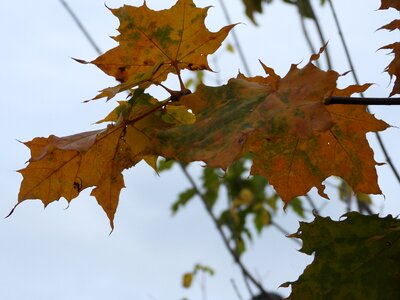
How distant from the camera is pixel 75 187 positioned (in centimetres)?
117

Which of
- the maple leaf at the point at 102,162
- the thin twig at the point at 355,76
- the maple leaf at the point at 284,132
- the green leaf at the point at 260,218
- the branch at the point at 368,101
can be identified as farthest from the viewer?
the green leaf at the point at 260,218

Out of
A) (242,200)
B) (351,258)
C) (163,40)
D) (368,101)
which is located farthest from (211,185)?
(368,101)

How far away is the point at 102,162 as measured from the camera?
117 centimetres

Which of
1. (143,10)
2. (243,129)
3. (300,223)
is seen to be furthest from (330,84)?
(143,10)

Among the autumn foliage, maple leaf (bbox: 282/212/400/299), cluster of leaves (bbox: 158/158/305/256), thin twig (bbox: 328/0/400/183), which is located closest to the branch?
the autumn foliage

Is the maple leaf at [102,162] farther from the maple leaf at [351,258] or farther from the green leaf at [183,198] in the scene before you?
the green leaf at [183,198]

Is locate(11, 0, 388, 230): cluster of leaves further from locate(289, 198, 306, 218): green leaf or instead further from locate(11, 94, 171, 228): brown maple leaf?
locate(289, 198, 306, 218): green leaf

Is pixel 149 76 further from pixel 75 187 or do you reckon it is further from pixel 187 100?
pixel 75 187

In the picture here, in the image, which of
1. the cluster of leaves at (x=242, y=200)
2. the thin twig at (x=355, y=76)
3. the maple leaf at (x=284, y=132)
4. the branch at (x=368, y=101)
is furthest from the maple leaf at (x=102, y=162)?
the cluster of leaves at (x=242, y=200)

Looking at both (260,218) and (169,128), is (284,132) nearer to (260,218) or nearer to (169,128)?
(169,128)

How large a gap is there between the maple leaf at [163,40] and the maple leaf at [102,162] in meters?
0.09

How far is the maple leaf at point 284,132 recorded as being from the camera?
858mm

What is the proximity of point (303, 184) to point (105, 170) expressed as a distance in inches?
15.0

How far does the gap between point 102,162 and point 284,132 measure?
434 mm
